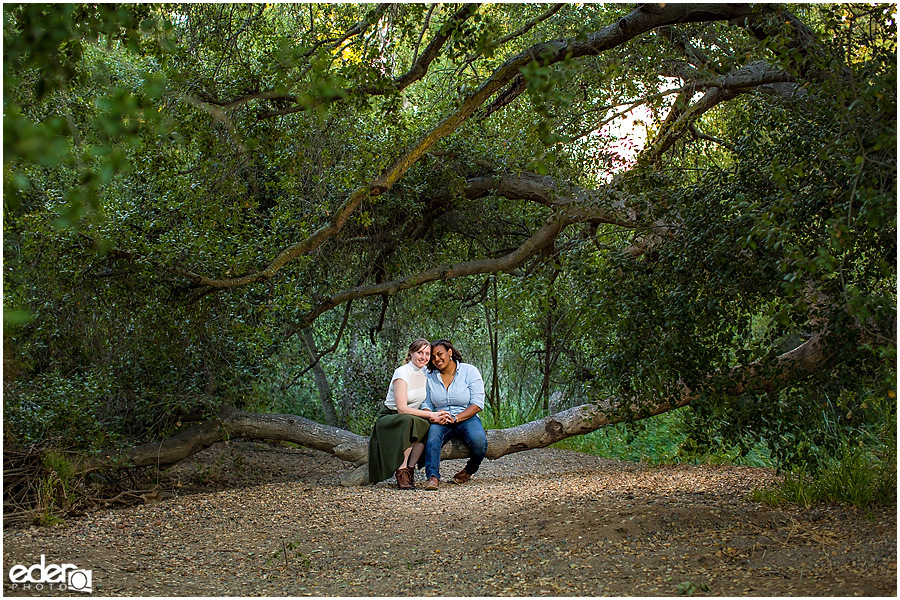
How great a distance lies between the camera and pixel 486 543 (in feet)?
12.4

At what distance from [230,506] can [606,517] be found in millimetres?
2608

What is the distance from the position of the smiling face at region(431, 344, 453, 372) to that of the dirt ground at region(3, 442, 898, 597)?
103 cm

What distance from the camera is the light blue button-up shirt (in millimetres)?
6074

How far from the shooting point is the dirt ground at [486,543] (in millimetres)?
3055

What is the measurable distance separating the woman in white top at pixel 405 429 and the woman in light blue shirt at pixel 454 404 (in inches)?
3.6

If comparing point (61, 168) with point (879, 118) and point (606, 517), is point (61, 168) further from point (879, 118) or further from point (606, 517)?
point (879, 118)

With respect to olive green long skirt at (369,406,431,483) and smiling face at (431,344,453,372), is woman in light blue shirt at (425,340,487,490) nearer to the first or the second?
smiling face at (431,344,453,372)

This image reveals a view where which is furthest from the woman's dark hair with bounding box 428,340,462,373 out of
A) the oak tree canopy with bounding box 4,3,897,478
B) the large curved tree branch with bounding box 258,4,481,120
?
the large curved tree branch with bounding box 258,4,481,120

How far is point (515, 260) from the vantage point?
6211mm

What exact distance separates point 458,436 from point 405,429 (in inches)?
22.0

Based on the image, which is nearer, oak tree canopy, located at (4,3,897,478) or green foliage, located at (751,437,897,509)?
oak tree canopy, located at (4,3,897,478)

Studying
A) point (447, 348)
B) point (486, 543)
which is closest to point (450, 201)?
point (447, 348)

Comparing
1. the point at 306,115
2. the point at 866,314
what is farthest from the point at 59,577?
the point at 866,314

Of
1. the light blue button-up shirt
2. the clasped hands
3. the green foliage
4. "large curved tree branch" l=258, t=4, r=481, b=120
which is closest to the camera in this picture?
"large curved tree branch" l=258, t=4, r=481, b=120
